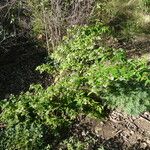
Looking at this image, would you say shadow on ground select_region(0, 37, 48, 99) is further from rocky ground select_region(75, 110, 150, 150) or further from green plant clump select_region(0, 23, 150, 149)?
rocky ground select_region(75, 110, 150, 150)

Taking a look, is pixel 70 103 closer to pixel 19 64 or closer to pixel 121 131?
pixel 121 131

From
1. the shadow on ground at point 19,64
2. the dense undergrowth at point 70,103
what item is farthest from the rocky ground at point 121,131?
the shadow on ground at point 19,64

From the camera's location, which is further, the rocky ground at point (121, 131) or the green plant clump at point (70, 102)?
the rocky ground at point (121, 131)

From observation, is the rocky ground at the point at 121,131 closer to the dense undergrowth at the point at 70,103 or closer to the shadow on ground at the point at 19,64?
the dense undergrowth at the point at 70,103

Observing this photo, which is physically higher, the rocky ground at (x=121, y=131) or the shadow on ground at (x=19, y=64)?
the shadow on ground at (x=19, y=64)

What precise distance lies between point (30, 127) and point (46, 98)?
45 centimetres

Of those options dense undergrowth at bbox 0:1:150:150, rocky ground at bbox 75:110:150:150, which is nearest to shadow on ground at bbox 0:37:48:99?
dense undergrowth at bbox 0:1:150:150

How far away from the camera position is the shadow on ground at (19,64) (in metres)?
6.59

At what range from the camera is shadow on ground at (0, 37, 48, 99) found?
6.59 m

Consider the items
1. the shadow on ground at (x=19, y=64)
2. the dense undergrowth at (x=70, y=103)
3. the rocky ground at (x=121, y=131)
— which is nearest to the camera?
the dense undergrowth at (x=70, y=103)

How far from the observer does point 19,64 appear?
23.0 feet

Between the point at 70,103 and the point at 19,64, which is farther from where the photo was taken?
the point at 19,64

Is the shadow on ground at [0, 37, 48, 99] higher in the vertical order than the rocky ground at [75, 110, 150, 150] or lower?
higher

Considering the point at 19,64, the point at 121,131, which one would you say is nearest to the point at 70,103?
the point at 121,131
